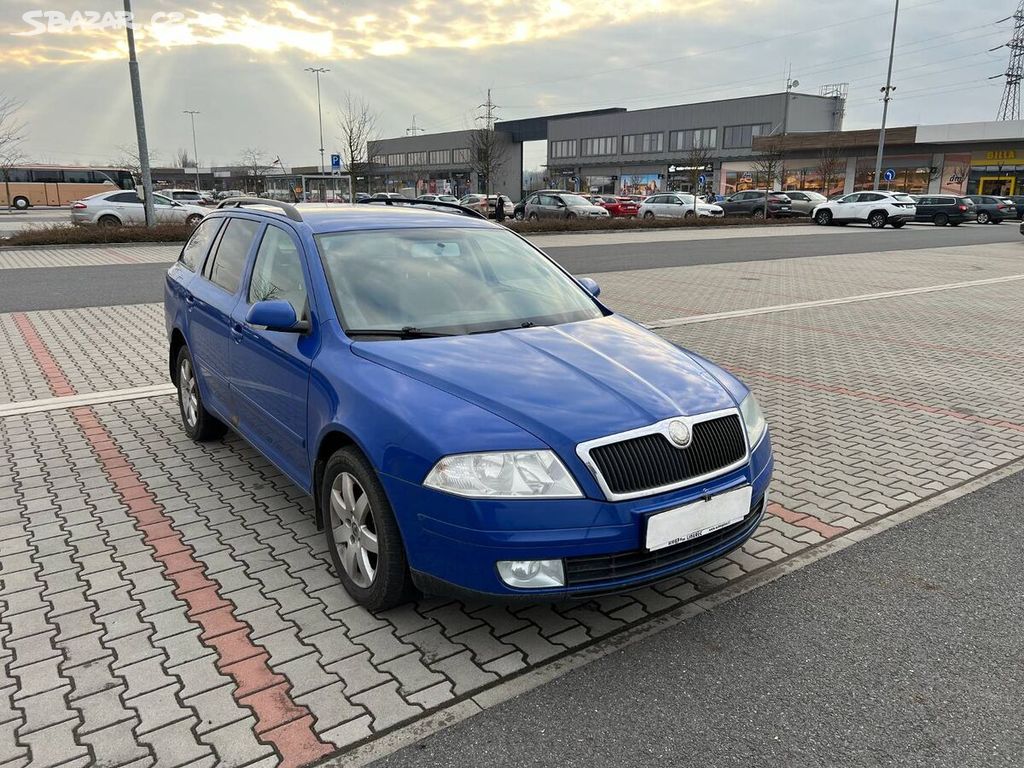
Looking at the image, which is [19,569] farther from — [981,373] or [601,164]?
[601,164]

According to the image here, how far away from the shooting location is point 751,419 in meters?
3.50

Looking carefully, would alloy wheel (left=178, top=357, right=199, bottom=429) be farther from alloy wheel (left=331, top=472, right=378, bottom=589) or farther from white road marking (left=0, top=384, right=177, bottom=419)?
alloy wheel (left=331, top=472, right=378, bottom=589)

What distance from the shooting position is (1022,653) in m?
3.06

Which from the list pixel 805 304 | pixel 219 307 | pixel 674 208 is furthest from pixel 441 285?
pixel 674 208

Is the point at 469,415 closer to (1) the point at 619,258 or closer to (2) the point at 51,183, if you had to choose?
(1) the point at 619,258

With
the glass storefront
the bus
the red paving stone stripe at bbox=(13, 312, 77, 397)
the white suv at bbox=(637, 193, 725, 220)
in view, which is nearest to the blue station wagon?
the red paving stone stripe at bbox=(13, 312, 77, 397)

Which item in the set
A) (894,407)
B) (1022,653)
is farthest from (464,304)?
(894,407)

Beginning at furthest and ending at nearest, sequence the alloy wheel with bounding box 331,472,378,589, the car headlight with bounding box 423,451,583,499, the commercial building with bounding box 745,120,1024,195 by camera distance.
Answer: the commercial building with bounding box 745,120,1024,195 → the alloy wheel with bounding box 331,472,378,589 → the car headlight with bounding box 423,451,583,499

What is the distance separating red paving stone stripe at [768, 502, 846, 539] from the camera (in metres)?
4.17

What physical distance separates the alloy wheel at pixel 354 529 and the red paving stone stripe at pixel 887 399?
5135 mm

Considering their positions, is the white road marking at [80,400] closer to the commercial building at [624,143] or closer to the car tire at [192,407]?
the car tire at [192,407]

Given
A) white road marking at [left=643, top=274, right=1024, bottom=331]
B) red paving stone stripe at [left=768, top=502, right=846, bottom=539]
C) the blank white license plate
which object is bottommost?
white road marking at [left=643, top=274, right=1024, bottom=331]

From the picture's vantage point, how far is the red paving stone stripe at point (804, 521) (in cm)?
417

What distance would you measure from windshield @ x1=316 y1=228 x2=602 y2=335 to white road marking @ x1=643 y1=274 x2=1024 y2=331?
13.7 feet
